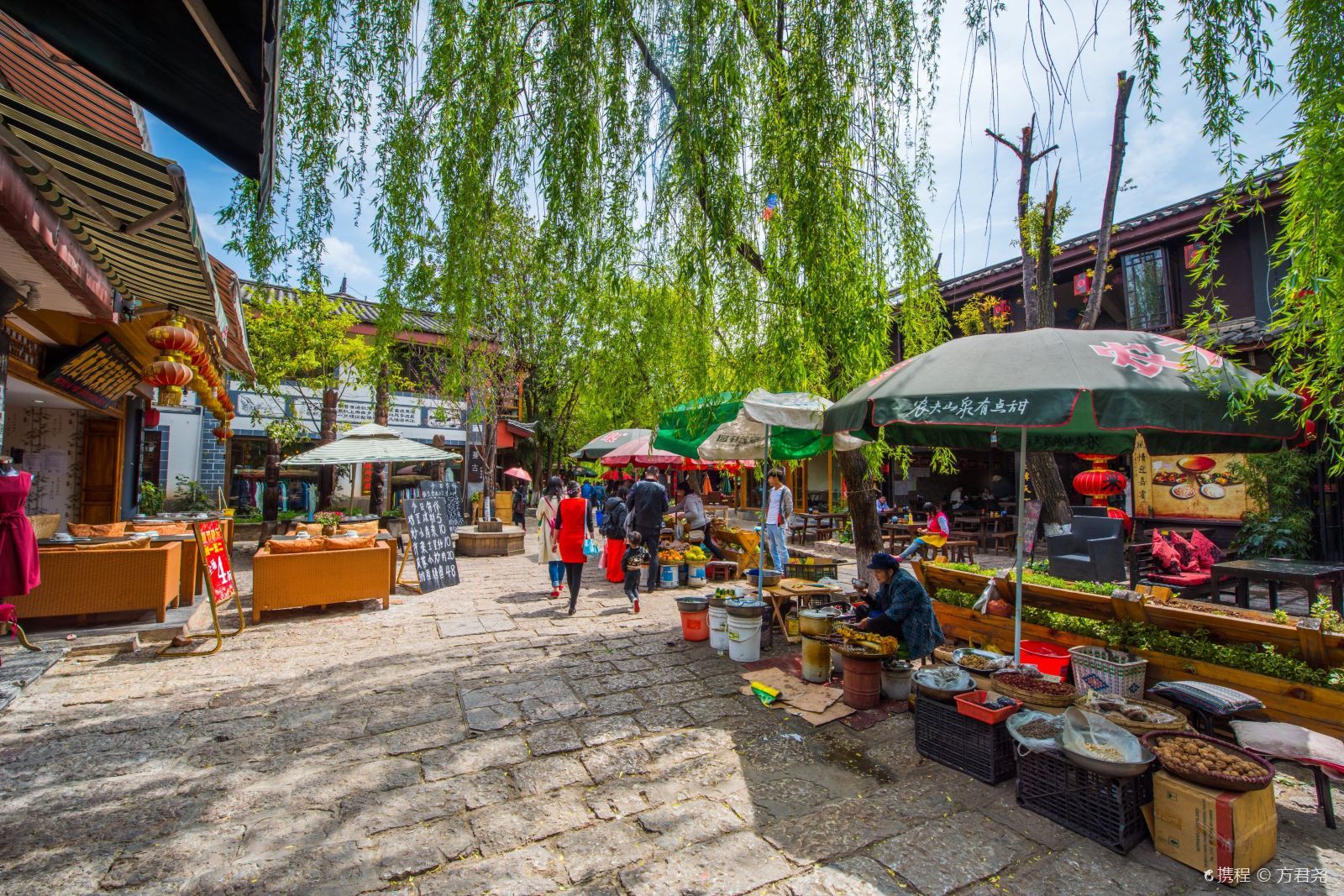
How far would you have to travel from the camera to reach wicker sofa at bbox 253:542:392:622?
673cm

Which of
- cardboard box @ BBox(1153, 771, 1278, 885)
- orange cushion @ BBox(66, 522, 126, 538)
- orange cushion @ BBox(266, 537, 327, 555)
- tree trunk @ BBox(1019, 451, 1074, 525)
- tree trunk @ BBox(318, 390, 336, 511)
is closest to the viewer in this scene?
cardboard box @ BBox(1153, 771, 1278, 885)

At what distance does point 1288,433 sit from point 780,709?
12.0 feet

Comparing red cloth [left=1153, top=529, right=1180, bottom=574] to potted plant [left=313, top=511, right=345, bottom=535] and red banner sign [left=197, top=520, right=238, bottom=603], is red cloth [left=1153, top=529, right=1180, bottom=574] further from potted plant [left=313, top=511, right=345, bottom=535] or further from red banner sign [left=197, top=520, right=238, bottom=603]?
potted plant [left=313, top=511, right=345, bottom=535]

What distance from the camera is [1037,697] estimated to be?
3582mm

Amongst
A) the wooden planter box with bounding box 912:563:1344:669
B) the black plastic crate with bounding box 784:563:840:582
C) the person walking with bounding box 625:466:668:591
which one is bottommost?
the black plastic crate with bounding box 784:563:840:582

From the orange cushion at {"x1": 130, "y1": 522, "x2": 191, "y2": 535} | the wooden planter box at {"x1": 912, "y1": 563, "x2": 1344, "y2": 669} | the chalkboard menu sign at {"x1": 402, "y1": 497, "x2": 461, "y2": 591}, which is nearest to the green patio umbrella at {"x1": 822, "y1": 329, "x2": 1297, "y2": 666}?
the wooden planter box at {"x1": 912, "y1": 563, "x2": 1344, "y2": 669}

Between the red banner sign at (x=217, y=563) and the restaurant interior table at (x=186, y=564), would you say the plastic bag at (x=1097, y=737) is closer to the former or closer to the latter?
the red banner sign at (x=217, y=563)

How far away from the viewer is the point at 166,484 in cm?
1591

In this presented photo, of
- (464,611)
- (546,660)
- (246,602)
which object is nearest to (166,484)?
(246,602)

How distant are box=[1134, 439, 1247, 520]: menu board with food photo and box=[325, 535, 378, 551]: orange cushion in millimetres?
11330

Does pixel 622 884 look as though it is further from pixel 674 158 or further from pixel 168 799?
pixel 674 158

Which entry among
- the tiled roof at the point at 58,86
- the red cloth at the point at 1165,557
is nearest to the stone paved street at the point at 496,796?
the tiled roof at the point at 58,86

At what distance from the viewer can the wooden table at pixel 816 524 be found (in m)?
14.0

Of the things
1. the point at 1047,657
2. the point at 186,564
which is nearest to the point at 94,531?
the point at 186,564
